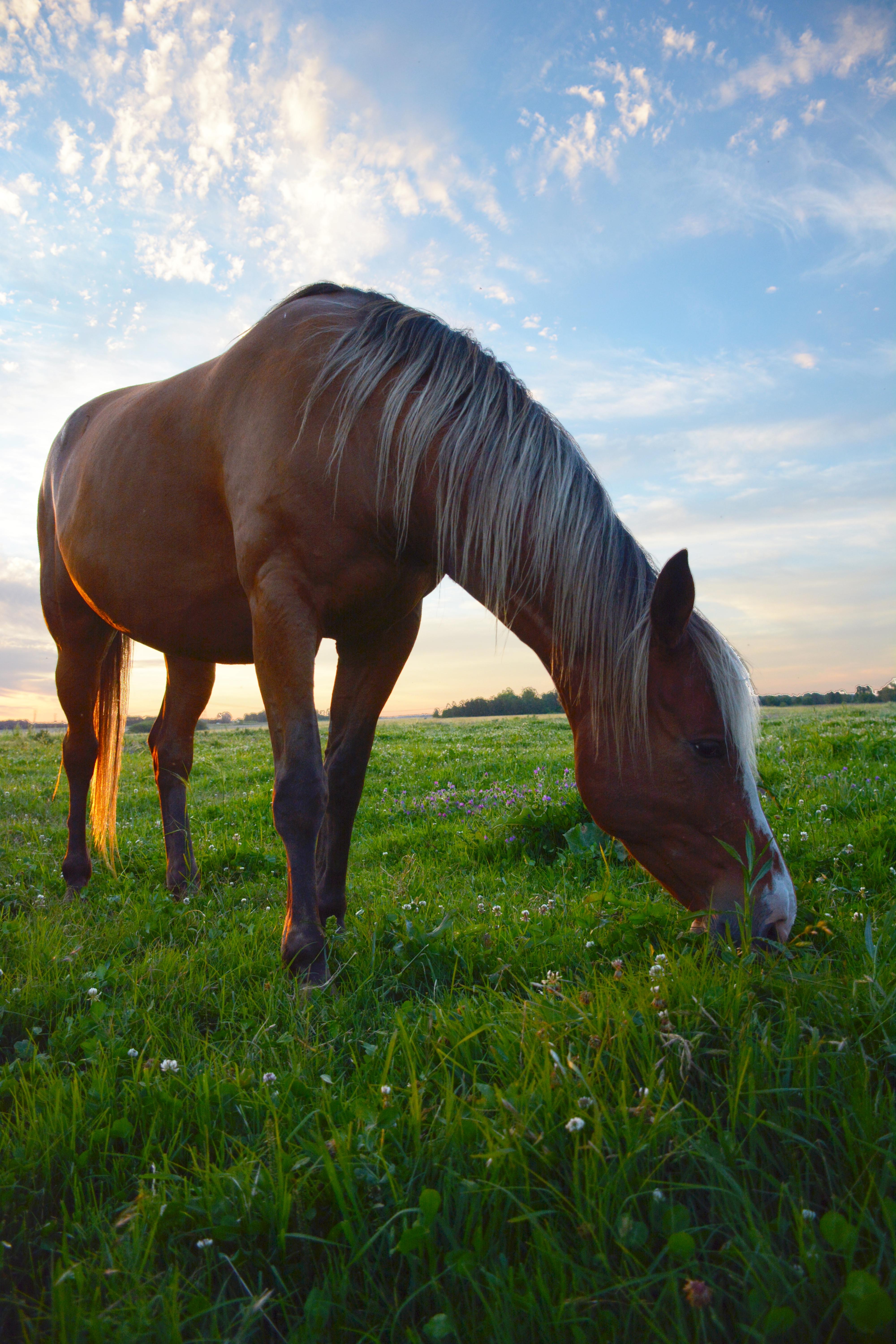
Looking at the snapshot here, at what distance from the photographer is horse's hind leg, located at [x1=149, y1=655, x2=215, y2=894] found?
17.4 ft

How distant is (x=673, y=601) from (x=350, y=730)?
2020 mm

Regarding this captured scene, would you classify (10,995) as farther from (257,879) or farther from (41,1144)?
(257,879)

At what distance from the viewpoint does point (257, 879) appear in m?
5.18

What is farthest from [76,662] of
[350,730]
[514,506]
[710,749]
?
[710,749]

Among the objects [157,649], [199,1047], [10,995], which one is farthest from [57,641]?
[199,1047]

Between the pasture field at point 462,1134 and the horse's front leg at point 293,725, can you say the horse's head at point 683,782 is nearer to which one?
the pasture field at point 462,1134

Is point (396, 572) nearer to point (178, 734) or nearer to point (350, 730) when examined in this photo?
point (350, 730)

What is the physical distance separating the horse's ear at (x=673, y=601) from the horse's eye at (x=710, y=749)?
0.40 meters

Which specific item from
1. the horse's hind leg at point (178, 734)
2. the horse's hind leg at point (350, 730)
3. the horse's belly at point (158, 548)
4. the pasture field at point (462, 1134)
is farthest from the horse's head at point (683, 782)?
the horse's hind leg at point (178, 734)

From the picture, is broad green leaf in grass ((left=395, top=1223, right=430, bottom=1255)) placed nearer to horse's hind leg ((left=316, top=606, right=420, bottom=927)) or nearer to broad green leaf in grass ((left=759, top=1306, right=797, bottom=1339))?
broad green leaf in grass ((left=759, top=1306, right=797, bottom=1339))

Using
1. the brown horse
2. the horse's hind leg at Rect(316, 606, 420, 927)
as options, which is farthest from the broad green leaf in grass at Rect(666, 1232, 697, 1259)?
the horse's hind leg at Rect(316, 606, 420, 927)

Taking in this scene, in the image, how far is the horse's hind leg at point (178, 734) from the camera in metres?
5.31

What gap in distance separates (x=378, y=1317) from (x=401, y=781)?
7962mm

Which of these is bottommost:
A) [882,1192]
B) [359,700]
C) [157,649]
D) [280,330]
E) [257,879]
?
[257,879]
